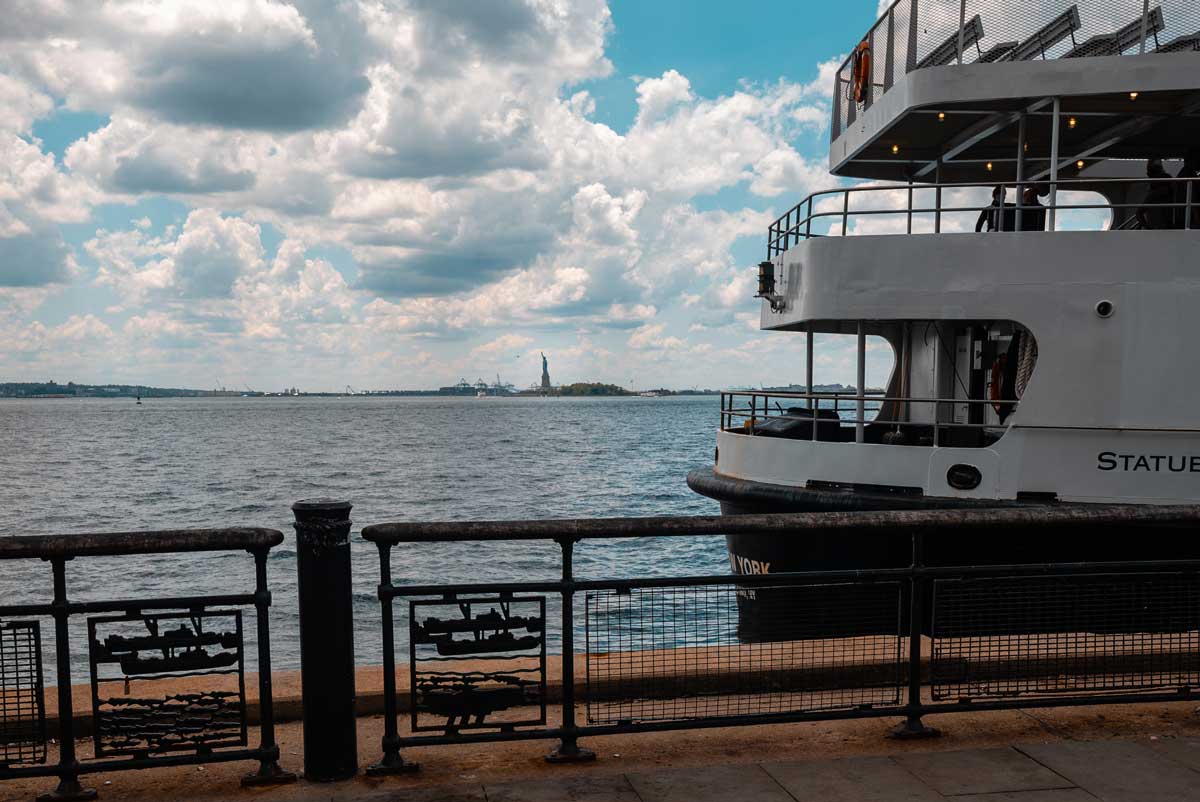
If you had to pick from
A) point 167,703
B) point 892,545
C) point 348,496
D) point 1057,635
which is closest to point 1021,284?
point 892,545

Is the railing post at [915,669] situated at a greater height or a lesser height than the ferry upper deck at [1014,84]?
lesser

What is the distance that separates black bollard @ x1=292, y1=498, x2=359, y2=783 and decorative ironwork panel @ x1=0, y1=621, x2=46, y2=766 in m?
1.00

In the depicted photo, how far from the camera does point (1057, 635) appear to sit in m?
5.37

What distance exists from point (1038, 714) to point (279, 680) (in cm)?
364

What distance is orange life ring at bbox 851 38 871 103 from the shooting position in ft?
45.8

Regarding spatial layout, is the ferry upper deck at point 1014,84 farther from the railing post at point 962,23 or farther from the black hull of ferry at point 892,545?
the black hull of ferry at point 892,545

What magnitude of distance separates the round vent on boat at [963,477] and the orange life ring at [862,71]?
532 cm

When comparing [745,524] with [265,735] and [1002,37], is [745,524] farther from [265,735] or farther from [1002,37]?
[1002,37]

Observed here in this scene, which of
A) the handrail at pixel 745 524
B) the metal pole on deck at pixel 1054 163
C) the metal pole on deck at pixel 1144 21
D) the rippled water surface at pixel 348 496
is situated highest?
the metal pole on deck at pixel 1144 21

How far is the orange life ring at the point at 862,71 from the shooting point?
14.0m

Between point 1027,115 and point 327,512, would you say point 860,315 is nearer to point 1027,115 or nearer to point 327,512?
point 1027,115

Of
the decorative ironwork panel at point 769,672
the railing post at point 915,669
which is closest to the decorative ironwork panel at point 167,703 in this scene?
the decorative ironwork panel at point 769,672

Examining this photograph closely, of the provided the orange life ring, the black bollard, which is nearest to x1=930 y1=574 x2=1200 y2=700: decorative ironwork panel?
the black bollard

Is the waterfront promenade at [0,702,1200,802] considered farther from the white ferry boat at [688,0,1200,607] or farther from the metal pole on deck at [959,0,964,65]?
the metal pole on deck at [959,0,964,65]
